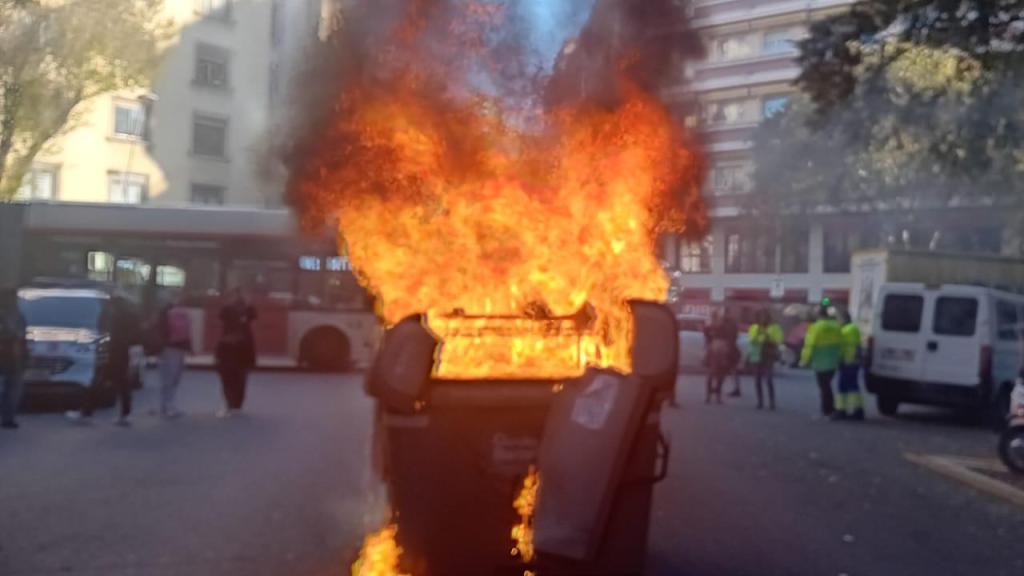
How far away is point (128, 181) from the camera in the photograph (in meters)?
21.8

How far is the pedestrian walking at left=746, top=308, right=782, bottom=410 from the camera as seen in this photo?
18078mm

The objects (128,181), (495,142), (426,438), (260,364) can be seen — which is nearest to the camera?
(426,438)

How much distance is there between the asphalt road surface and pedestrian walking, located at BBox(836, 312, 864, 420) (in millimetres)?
1249

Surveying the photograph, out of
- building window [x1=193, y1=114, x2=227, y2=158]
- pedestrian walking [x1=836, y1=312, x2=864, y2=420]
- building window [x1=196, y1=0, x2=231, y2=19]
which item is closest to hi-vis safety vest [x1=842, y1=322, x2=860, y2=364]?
pedestrian walking [x1=836, y1=312, x2=864, y2=420]

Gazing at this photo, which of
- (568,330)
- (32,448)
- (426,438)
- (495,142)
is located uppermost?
(495,142)

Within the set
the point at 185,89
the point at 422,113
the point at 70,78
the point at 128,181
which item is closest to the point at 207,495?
the point at 422,113

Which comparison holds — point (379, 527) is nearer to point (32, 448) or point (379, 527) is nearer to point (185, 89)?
point (32, 448)

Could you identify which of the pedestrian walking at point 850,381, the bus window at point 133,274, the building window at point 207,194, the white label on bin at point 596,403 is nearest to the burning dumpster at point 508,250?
the white label on bin at point 596,403

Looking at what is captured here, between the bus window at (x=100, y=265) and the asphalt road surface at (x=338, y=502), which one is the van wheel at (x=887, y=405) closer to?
the asphalt road surface at (x=338, y=502)

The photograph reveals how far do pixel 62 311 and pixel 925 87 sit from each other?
12.1 metres

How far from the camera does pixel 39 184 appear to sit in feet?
65.1

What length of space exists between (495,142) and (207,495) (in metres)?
3.74

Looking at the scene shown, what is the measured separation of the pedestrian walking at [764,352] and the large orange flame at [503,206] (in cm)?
989

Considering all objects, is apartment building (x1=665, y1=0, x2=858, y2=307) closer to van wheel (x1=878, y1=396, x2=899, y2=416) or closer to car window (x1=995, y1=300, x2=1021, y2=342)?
van wheel (x1=878, y1=396, x2=899, y2=416)
